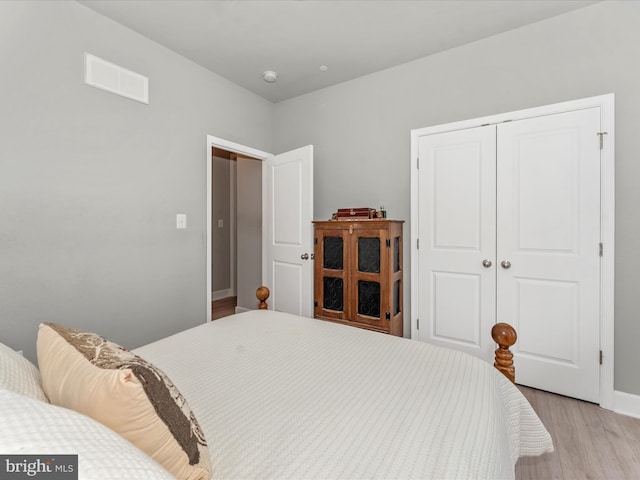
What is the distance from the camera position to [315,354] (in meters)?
1.43

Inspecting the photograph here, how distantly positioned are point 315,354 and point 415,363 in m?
0.44

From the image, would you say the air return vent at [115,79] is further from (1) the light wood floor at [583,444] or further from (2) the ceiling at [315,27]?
(1) the light wood floor at [583,444]

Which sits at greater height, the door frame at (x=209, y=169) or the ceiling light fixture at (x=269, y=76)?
the ceiling light fixture at (x=269, y=76)

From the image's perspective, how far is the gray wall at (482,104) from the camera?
207 centimetres

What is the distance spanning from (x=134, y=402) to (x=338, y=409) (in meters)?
0.60

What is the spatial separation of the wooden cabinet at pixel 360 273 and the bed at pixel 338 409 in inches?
39.2

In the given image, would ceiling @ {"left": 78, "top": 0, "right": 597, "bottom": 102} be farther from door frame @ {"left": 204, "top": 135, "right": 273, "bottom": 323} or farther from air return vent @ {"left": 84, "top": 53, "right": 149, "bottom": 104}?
door frame @ {"left": 204, "top": 135, "right": 273, "bottom": 323}

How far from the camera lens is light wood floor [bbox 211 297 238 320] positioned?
14.5 feet

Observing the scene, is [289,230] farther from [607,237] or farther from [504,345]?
[607,237]

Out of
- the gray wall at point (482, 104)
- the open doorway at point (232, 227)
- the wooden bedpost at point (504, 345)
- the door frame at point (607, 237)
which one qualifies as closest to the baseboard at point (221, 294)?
the open doorway at point (232, 227)

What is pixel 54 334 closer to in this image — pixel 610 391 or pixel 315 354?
pixel 315 354

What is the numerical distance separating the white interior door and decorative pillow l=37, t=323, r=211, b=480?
2344 mm
